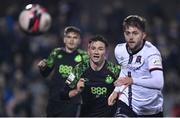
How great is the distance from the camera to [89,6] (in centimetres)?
1950

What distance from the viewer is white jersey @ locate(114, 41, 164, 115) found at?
8336mm

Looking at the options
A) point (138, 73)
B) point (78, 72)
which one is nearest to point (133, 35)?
point (138, 73)

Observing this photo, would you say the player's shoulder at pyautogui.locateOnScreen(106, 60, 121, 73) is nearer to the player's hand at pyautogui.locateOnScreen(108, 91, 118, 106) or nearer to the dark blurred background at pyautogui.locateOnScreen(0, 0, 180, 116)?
the player's hand at pyautogui.locateOnScreen(108, 91, 118, 106)

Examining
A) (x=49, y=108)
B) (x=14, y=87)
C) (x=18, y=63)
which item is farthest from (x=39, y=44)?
(x=49, y=108)

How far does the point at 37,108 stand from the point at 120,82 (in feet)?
24.3

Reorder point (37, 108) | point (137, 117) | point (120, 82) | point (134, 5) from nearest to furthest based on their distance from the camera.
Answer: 1. point (120, 82)
2. point (137, 117)
3. point (37, 108)
4. point (134, 5)

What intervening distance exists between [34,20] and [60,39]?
6.46m

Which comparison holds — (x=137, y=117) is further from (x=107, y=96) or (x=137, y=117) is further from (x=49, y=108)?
A: (x=49, y=108)

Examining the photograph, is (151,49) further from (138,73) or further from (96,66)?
(96,66)

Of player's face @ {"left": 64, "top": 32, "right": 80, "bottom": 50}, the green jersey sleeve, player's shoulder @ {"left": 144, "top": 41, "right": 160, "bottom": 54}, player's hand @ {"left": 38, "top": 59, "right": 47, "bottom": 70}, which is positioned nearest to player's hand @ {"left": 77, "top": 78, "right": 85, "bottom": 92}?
the green jersey sleeve

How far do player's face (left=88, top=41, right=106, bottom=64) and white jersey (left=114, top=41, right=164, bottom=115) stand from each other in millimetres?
297

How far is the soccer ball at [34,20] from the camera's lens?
10.8 meters

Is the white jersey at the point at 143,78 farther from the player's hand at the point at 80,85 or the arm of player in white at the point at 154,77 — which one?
the player's hand at the point at 80,85

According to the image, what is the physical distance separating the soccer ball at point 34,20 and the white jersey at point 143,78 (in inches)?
97.6
